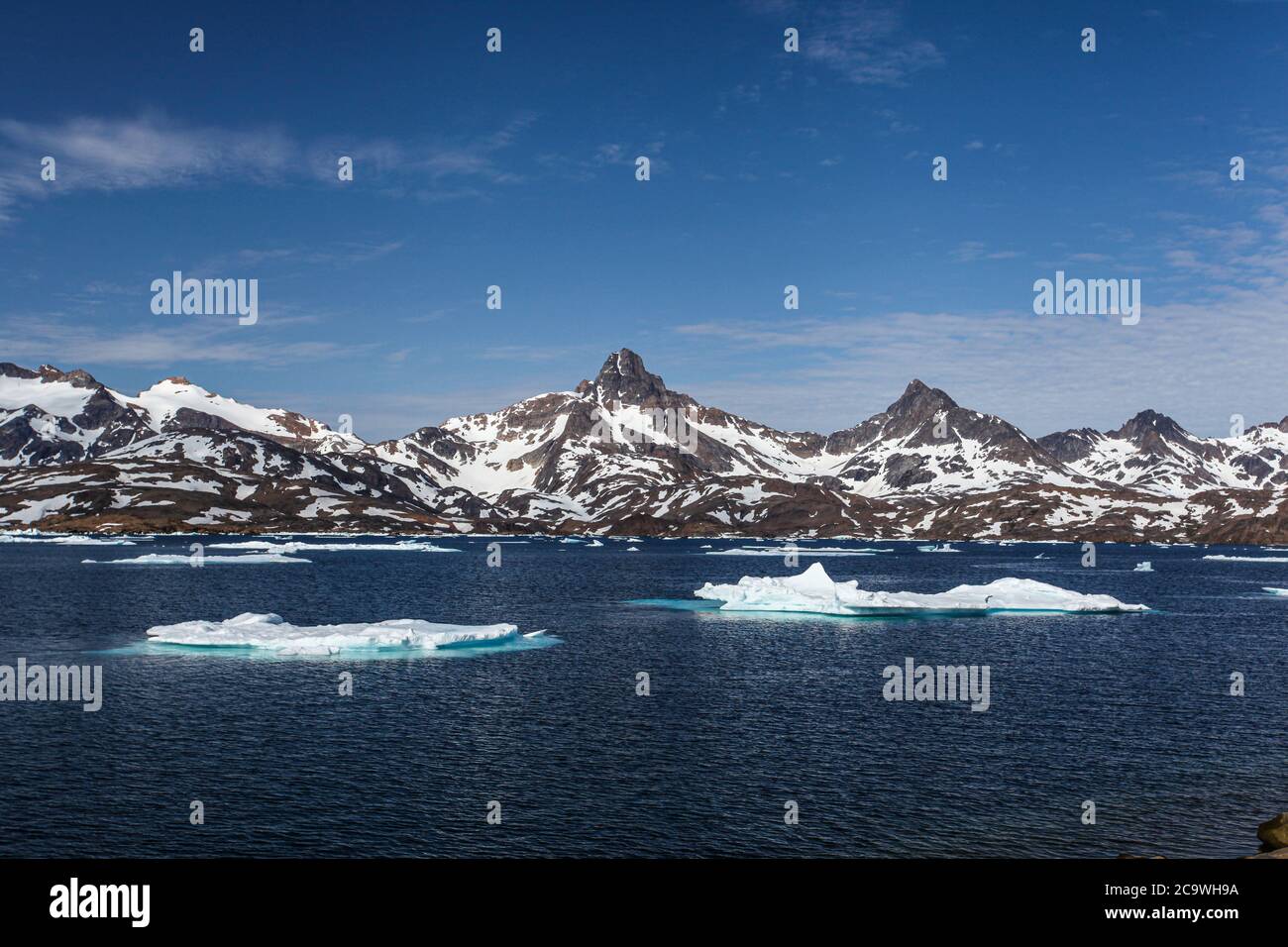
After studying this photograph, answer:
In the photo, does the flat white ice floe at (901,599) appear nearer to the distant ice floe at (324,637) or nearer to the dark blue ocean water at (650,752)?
the dark blue ocean water at (650,752)

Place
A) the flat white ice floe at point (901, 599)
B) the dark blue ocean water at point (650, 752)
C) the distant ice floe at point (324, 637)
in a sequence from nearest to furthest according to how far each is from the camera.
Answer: the dark blue ocean water at point (650, 752) < the distant ice floe at point (324, 637) < the flat white ice floe at point (901, 599)

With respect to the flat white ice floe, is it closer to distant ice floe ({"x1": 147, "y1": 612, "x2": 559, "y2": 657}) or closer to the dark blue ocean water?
the dark blue ocean water

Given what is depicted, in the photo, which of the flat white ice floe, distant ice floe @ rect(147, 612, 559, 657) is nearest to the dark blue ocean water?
distant ice floe @ rect(147, 612, 559, 657)

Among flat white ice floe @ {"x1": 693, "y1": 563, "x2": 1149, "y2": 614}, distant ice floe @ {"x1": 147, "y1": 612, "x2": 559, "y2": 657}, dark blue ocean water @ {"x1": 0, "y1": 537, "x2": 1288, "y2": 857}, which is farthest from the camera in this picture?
flat white ice floe @ {"x1": 693, "y1": 563, "x2": 1149, "y2": 614}

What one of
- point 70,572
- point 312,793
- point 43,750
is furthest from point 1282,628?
point 70,572

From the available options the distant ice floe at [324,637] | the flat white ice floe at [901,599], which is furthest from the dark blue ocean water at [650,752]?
the flat white ice floe at [901,599]

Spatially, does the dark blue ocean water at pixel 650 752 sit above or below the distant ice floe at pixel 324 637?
below
